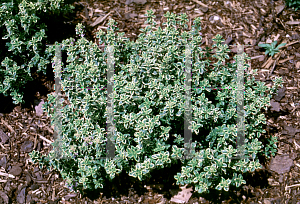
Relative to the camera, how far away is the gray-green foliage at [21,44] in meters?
4.36

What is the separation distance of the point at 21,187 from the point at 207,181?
2375mm

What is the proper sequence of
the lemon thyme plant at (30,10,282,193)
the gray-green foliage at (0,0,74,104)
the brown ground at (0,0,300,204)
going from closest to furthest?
the lemon thyme plant at (30,10,282,193)
the brown ground at (0,0,300,204)
the gray-green foliage at (0,0,74,104)

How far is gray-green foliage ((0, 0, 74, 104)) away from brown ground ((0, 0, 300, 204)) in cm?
31

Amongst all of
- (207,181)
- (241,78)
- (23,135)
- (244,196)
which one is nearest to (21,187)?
(23,135)

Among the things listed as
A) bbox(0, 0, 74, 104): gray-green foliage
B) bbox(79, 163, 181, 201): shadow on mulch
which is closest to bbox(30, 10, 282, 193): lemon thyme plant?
bbox(79, 163, 181, 201): shadow on mulch

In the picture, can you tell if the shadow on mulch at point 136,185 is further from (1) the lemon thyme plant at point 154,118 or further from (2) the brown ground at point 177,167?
(1) the lemon thyme plant at point 154,118

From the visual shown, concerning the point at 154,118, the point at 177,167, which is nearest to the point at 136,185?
the point at 177,167

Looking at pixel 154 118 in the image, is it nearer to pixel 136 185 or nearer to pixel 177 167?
pixel 177 167

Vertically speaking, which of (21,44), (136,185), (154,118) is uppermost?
(21,44)

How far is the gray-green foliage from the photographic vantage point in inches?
172

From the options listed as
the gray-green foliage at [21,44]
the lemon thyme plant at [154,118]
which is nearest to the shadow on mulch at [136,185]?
the lemon thyme plant at [154,118]

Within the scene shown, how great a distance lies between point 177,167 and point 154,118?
3.40 ft

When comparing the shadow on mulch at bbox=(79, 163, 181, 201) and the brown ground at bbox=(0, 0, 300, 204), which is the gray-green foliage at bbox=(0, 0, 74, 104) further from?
the shadow on mulch at bbox=(79, 163, 181, 201)

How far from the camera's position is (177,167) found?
413cm
